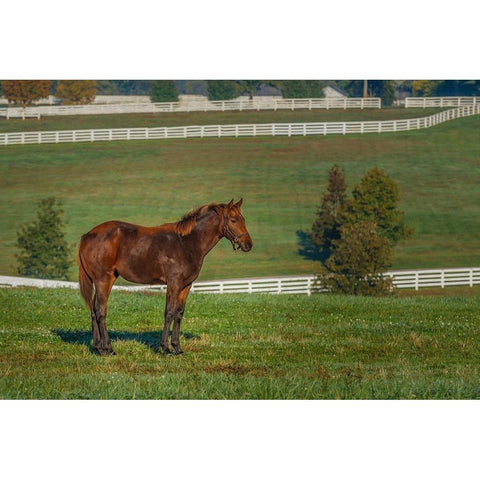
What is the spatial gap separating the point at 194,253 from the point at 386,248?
65.9 feet

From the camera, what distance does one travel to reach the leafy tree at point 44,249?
43.6 m

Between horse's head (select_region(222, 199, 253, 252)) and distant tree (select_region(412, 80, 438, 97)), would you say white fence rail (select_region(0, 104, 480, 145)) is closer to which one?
distant tree (select_region(412, 80, 438, 97))

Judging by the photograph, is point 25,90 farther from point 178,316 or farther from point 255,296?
point 178,316

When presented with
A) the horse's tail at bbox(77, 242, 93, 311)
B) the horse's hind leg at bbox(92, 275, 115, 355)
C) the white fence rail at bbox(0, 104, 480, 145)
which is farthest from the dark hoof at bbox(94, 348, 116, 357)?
the white fence rail at bbox(0, 104, 480, 145)

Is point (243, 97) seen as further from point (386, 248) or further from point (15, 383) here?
point (15, 383)

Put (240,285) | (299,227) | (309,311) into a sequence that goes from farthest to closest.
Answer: (299,227)
(240,285)
(309,311)

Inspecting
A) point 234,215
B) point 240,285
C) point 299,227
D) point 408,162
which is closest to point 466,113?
point 408,162

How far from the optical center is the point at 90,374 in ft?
60.7

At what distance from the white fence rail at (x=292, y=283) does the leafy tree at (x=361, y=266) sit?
4.11 feet

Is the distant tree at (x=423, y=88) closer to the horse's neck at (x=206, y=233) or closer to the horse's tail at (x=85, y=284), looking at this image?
the horse's neck at (x=206, y=233)

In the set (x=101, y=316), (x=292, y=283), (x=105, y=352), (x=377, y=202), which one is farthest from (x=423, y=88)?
(x=105, y=352)

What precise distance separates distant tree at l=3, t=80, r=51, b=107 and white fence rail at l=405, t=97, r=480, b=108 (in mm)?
17629

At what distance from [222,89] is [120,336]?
18533 mm

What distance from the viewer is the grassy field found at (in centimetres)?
4762
